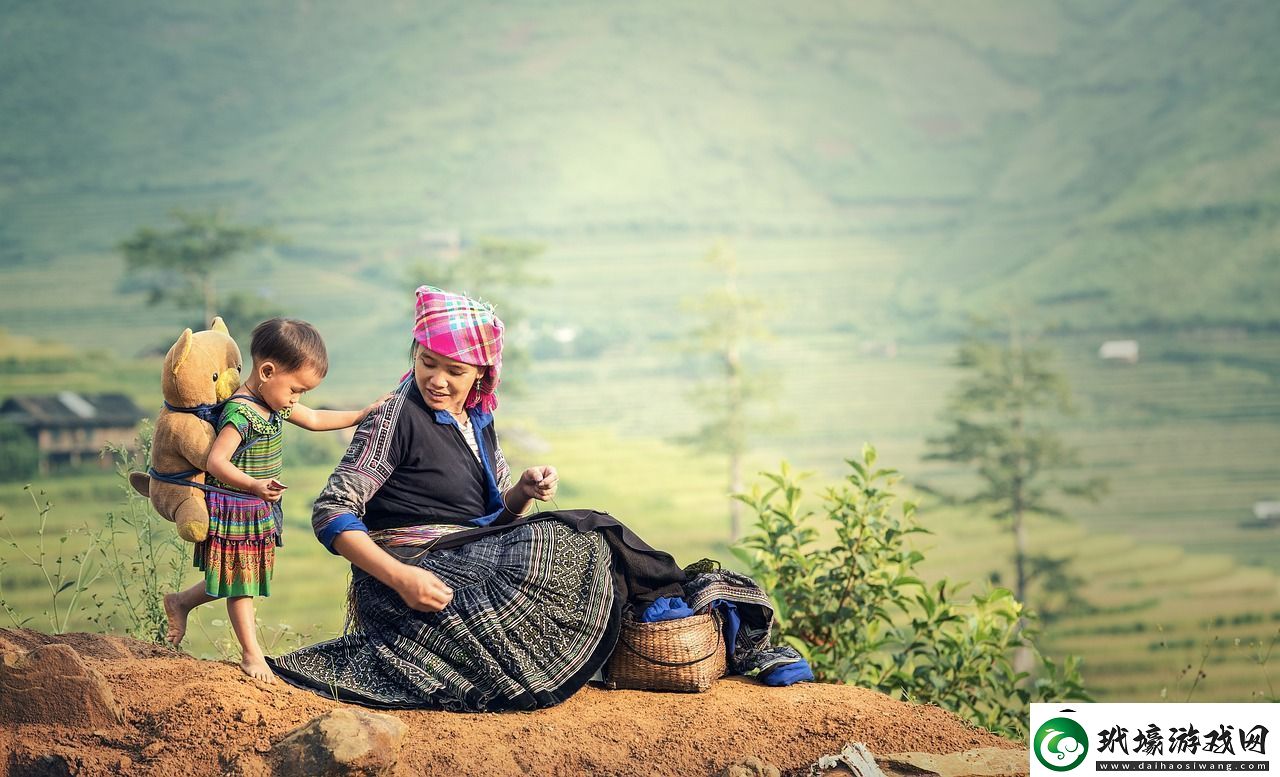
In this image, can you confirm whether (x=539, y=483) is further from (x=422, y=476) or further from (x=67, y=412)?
(x=67, y=412)

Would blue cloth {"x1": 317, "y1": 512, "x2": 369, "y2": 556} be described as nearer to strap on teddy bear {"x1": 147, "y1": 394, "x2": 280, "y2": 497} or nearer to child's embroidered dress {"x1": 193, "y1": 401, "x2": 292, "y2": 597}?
child's embroidered dress {"x1": 193, "y1": 401, "x2": 292, "y2": 597}

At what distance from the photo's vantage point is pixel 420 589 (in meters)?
3.10

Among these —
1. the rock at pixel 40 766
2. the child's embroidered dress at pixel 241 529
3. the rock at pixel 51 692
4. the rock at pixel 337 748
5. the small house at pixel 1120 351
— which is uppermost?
the small house at pixel 1120 351

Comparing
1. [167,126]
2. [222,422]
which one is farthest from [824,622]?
[167,126]

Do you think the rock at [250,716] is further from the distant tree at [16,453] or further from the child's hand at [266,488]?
the distant tree at [16,453]

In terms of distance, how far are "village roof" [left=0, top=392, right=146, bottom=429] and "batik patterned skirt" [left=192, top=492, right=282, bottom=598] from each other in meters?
17.5

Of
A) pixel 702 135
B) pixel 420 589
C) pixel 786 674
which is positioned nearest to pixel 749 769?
pixel 786 674

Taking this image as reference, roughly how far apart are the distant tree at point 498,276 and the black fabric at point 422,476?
1773cm

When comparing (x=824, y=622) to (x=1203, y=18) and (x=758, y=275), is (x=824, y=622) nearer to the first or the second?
(x=758, y=275)

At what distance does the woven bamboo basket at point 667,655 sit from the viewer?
3434 mm

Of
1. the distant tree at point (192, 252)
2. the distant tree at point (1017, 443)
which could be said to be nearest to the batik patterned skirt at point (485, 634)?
the distant tree at point (1017, 443)

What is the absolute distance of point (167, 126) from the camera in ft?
95.3

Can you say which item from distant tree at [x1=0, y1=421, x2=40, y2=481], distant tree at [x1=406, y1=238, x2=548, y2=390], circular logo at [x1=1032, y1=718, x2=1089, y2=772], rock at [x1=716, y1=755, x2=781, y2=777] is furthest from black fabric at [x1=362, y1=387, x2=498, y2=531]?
distant tree at [x1=0, y1=421, x2=40, y2=481]

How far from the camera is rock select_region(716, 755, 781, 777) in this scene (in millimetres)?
2926
